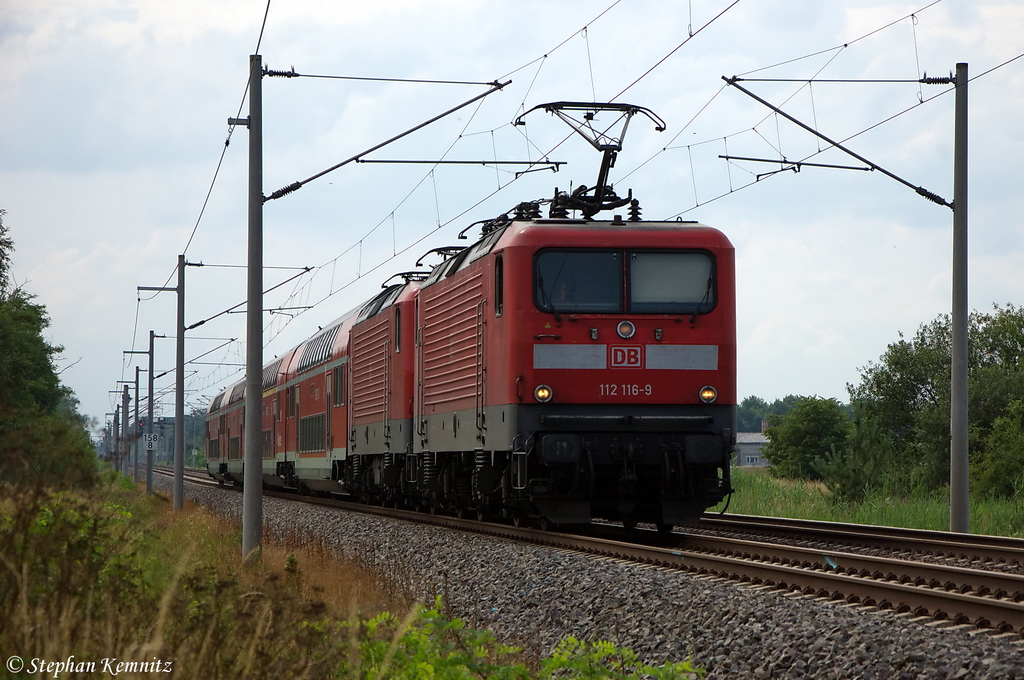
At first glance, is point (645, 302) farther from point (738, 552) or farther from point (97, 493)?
point (97, 493)

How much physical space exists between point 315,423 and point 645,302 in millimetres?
14764

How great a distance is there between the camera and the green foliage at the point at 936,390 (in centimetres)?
3853

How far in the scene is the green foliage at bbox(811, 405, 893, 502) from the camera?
65.4 ft

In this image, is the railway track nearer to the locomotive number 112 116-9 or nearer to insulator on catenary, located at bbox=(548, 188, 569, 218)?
the locomotive number 112 116-9

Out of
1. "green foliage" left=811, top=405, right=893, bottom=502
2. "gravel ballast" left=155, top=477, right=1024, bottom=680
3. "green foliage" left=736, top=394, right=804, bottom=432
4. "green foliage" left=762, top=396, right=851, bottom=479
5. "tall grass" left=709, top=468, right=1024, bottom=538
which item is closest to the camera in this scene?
"gravel ballast" left=155, top=477, right=1024, bottom=680

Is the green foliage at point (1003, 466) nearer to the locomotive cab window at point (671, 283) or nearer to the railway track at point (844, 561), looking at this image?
the railway track at point (844, 561)

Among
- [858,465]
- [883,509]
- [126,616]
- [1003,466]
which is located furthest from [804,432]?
[126,616]

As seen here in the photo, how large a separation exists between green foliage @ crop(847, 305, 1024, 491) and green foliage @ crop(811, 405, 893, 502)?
1068 centimetres

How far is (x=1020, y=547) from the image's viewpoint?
11.4 meters

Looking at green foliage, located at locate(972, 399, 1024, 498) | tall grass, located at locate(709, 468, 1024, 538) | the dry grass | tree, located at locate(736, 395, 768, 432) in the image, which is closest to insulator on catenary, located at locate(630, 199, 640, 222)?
tall grass, located at locate(709, 468, 1024, 538)

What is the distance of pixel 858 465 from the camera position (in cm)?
1997

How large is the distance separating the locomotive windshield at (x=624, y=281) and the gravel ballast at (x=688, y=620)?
2772 mm

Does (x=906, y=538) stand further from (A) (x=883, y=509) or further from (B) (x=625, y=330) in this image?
(A) (x=883, y=509)

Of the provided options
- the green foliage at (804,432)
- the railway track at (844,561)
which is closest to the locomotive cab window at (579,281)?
the railway track at (844,561)
